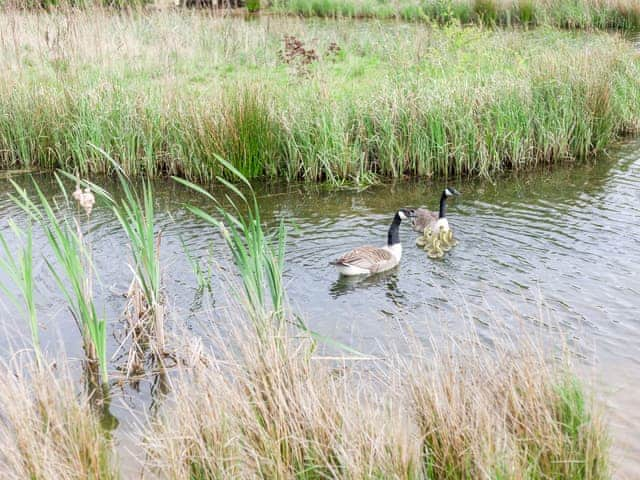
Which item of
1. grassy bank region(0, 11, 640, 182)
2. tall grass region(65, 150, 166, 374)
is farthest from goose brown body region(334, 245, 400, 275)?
grassy bank region(0, 11, 640, 182)

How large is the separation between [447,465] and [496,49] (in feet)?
39.7

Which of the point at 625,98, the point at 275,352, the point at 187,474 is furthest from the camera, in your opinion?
the point at 625,98

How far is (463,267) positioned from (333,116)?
394 centimetres

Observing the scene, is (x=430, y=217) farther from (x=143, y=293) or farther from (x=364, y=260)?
(x=143, y=293)

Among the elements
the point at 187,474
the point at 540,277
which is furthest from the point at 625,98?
the point at 187,474

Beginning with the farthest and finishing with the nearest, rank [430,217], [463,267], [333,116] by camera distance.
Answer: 1. [333,116]
2. [430,217]
3. [463,267]

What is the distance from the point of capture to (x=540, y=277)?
779 cm

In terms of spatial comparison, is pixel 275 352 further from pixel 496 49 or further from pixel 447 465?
pixel 496 49

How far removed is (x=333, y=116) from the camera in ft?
36.8

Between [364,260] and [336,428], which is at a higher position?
[336,428]

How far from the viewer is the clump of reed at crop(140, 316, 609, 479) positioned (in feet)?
12.8

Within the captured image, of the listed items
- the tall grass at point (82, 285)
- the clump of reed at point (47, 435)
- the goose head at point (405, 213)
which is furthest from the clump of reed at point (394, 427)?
the goose head at point (405, 213)

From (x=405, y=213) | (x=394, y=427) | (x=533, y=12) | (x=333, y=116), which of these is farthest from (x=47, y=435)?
(x=533, y=12)

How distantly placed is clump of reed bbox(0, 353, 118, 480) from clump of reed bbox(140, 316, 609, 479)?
1.26ft
